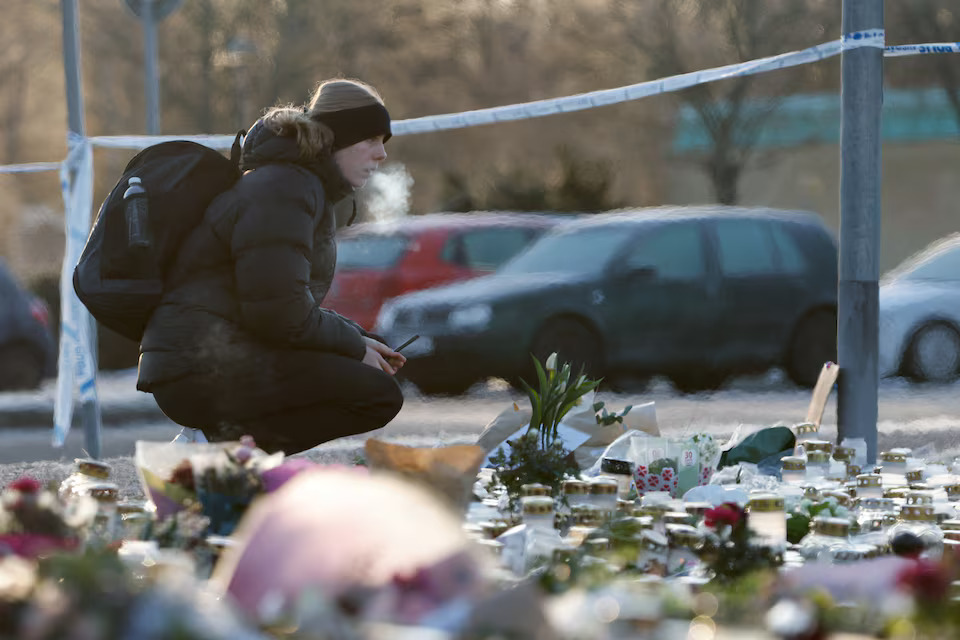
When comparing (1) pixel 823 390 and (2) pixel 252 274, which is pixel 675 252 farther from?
(2) pixel 252 274

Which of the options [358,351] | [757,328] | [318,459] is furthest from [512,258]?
[358,351]

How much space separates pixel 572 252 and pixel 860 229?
6.54 meters

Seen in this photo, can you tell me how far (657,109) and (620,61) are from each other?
164 cm

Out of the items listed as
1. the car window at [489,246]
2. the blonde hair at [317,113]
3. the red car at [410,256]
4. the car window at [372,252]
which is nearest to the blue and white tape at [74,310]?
the blonde hair at [317,113]

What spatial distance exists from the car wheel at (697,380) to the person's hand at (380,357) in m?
8.70

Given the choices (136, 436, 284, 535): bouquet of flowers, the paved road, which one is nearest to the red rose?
(136, 436, 284, 535): bouquet of flowers

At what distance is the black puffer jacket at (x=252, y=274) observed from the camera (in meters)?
5.12

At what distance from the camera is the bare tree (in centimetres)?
3130

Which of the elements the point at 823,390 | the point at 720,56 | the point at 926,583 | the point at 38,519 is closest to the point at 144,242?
the point at 38,519

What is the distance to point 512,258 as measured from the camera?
47.4 feet

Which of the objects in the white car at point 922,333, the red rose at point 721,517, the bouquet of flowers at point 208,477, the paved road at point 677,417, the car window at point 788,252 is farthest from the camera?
the white car at point 922,333

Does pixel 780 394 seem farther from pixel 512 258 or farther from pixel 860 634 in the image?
pixel 860 634

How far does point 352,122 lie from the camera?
5.38 metres

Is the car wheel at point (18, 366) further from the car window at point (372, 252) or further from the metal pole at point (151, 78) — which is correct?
the car window at point (372, 252)
